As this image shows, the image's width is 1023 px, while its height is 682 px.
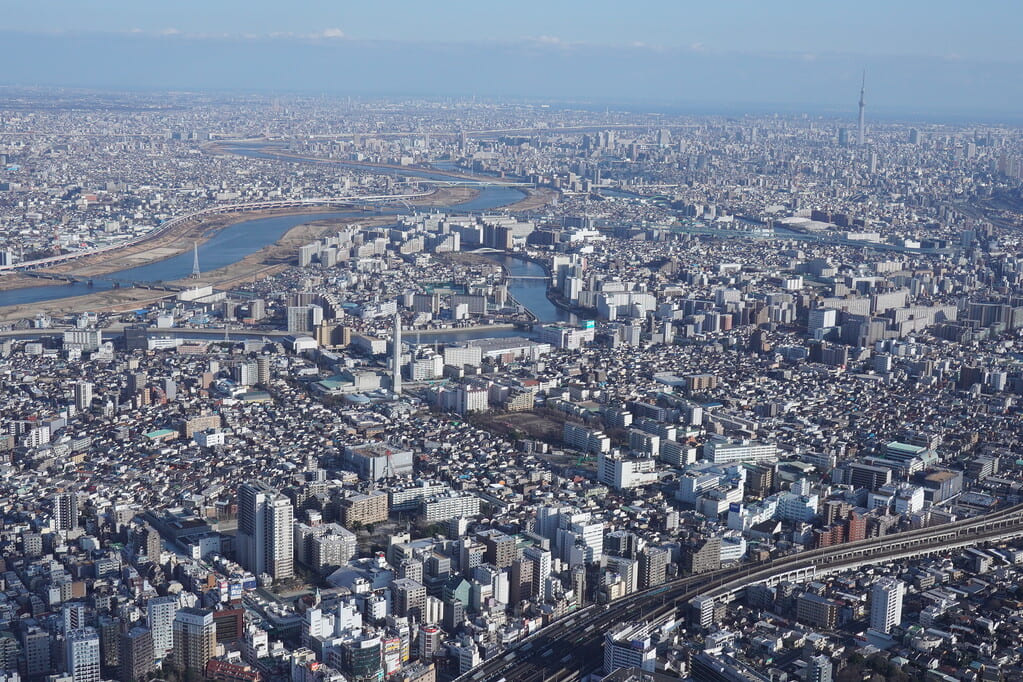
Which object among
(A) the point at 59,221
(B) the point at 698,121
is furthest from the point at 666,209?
(B) the point at 698,121

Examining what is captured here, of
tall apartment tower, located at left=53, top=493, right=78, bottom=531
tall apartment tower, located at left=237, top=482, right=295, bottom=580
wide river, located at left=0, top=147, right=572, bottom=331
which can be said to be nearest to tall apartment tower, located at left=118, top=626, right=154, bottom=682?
tall apartment tower, located at left=237, top=482, right=295, bottom=580

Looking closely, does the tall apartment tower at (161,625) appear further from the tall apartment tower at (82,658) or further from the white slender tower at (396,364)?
the white slender tower at (396,364)

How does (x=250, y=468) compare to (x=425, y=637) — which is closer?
(x=425, y=637)

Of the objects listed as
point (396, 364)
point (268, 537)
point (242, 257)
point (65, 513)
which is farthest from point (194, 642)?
point (242, 257)

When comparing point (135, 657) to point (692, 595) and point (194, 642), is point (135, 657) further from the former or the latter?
point (692, 595)

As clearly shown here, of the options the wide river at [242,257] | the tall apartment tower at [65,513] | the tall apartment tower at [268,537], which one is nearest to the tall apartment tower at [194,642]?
the tall apartment tower at [268,537]

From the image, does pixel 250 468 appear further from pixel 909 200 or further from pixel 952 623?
pixel 909 200
